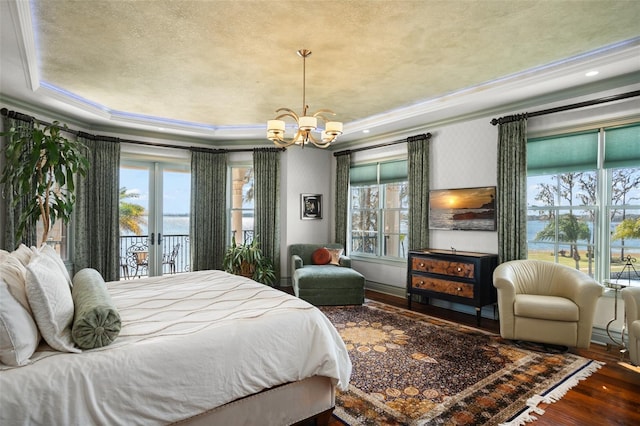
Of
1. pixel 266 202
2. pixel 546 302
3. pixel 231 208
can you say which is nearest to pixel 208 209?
pixel 231 208

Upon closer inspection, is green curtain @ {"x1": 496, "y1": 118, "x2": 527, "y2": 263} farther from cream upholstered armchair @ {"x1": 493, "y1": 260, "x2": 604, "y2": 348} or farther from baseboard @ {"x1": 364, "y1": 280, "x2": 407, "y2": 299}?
baseboard @ {"x1": 364, "y1": 280, "x2": 407, "y2": 299}

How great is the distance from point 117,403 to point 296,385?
94 centimetres

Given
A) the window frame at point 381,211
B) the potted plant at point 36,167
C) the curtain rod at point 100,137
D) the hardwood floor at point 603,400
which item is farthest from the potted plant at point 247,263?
the hardwood floor at point 603,400

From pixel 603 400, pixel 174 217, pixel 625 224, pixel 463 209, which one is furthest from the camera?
pixel 174 217

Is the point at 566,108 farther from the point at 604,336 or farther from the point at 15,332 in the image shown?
the point at 15,332

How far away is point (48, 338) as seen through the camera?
1538 mm

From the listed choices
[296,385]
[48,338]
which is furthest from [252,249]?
[48,338]

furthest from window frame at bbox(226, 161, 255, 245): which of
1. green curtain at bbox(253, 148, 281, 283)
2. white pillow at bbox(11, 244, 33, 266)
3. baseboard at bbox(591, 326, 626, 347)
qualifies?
baseboard at bbox(591, 326, 626, 347)

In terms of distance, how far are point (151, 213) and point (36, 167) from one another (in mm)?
2322

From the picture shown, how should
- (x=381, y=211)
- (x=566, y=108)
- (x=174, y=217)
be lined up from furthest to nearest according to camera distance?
(x=174, y=217), (x=381, y=211), (x=566, y=108)

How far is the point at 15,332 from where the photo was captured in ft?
4.67

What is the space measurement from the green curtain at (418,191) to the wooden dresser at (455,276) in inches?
19.4

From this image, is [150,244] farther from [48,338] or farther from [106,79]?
[48,338]

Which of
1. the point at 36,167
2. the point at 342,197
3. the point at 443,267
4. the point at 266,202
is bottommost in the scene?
the point at 443,267
